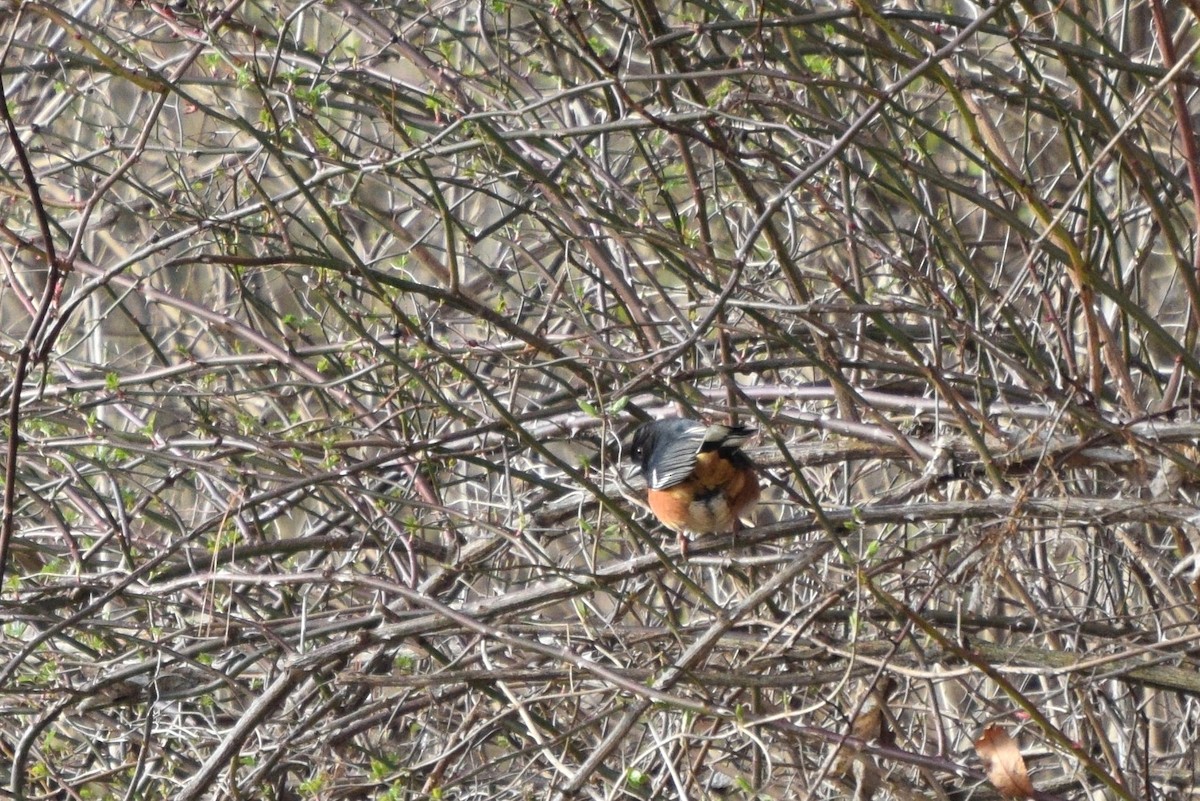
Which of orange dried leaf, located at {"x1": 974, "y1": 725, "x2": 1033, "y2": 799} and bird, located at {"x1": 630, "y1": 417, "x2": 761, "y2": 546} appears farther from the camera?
bird, located at {"x1": 630, "y1": 417, "x2": 761, "y2": 546}

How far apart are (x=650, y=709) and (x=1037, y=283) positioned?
4.89ft

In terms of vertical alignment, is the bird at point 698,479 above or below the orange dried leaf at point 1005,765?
above

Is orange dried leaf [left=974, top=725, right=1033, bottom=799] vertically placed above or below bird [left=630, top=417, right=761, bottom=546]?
below

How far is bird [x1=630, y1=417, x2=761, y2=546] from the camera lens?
361 centimetres

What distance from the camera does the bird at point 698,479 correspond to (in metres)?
3.61

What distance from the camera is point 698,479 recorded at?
3.61m

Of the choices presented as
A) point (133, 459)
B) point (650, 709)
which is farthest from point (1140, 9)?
point (133, 459)

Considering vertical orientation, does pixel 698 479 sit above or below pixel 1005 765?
above

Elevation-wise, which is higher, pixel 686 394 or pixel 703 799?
pixel 686 394

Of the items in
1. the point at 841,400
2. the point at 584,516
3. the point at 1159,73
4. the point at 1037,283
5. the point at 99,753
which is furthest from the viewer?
the point at 99,753

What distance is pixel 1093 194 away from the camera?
3195mm

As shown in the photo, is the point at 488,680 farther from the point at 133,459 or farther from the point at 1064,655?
the point at 133,459

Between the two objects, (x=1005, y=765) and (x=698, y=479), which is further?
(x=698, y=479)

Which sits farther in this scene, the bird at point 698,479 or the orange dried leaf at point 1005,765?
the bird at point 698,479
